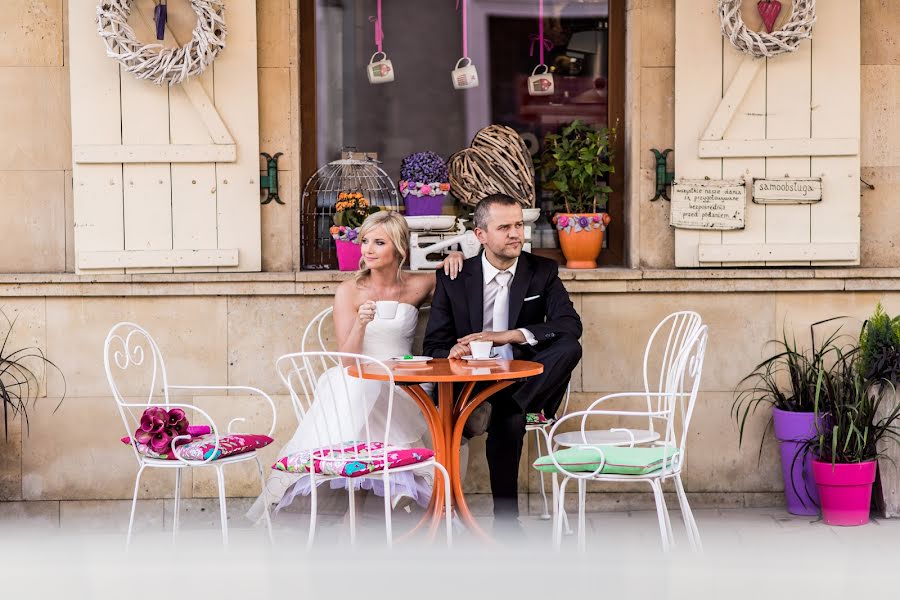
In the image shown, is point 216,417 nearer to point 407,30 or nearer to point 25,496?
point 25,496

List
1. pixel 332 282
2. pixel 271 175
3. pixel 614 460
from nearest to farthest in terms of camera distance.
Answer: pixel 614 460 → pixel 332 282 → pixel 271 175

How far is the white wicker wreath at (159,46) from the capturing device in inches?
174

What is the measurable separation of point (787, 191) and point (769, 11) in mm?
782

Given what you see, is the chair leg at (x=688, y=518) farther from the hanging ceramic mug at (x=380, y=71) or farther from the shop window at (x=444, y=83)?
the hanging ceramic mug at (x=380, y=71)

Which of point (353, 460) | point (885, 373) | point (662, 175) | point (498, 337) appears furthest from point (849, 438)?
point (353, 460)

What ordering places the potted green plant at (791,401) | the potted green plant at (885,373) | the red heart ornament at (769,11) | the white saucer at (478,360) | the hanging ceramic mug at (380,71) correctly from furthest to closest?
the hanging ceramic mug at (380,71), the red heart ornament at (769,11), the potted green plant at (791,401), the potted green plant at (885,373), the white saucer at (478,360)

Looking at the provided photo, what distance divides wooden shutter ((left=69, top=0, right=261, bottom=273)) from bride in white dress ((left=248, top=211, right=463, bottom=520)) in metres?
0.61

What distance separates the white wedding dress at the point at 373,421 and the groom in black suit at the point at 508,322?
0.24 meters

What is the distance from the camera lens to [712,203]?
4590 millimetres

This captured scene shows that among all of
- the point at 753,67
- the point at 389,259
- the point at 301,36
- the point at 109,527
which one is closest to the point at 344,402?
the point at 389,259

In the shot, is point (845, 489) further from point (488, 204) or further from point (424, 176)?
point (424, 176)

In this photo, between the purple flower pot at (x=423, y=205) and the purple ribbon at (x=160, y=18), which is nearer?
the purple ribbon at (x=160, y=18)

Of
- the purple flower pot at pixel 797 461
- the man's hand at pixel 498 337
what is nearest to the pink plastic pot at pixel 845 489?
the purple flower pot at pixel 797 461

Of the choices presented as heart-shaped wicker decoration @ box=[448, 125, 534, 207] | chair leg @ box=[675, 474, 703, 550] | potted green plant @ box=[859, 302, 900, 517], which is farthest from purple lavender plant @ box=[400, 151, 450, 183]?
potted green plant @ box=[859, 302, 900, 517]
